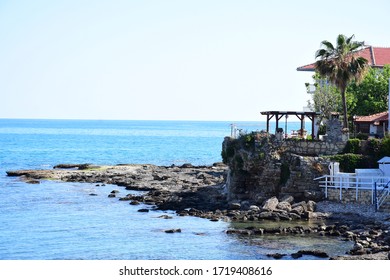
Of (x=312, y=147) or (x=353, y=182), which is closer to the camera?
(x=353, y=182)

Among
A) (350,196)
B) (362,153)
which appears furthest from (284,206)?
(362,153)

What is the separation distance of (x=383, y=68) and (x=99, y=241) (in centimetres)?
4279

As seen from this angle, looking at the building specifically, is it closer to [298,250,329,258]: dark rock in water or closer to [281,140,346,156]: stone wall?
[281,140,346,156]: stone wall

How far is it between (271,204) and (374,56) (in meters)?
35.1

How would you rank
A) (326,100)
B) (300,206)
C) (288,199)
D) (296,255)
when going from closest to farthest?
(296,255), (300,206), (288,199), (326,100)

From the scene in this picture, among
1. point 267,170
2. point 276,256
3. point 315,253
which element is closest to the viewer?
point 276,256

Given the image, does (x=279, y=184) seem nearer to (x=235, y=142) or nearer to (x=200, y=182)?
(x=235, y=142)

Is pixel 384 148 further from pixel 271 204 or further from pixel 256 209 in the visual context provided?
pixel 256 209

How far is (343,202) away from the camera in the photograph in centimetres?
5291

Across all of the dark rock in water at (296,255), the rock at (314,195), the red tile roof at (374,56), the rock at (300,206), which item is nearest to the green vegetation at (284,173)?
the rock at (314,195)

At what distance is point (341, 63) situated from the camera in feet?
204

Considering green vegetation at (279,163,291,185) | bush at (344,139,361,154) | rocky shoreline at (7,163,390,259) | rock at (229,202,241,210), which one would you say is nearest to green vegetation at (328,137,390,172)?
bush at (344,139,361,154)

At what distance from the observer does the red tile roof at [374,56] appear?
269ft

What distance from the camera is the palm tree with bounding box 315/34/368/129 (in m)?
61.8
